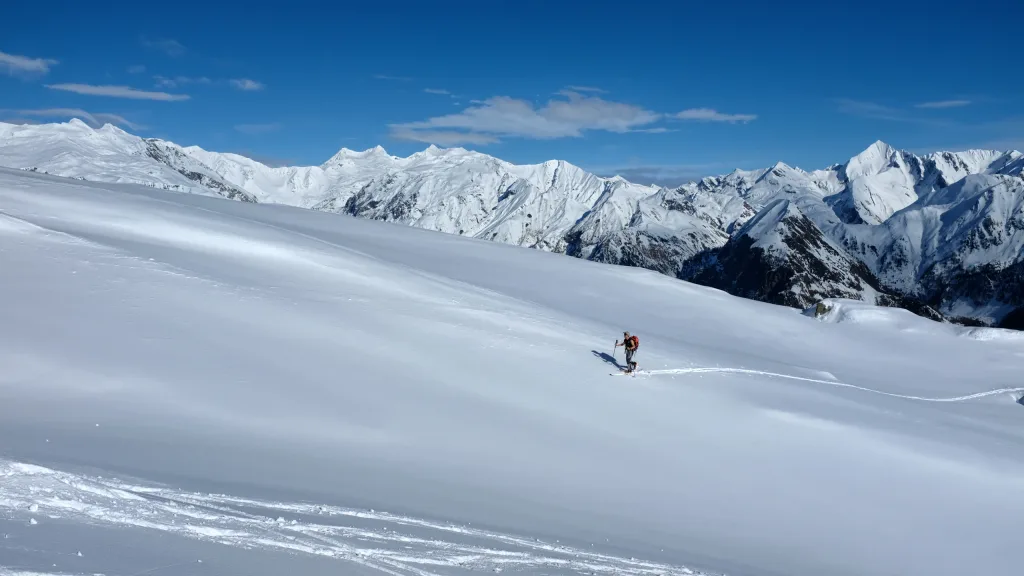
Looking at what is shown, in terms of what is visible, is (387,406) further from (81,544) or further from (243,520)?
(81,544)

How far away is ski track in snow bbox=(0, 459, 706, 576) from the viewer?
9.09m

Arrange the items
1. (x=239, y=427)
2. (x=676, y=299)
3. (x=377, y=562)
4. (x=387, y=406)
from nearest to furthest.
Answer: (x=377, y=562)
(x=239, y=427)
(x=387, y=406)
(x=676, y=299)

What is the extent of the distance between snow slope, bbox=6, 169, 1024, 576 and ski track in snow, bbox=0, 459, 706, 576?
0.05m

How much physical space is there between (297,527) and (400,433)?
18.8 ft

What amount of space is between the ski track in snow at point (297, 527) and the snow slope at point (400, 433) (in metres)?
0.05

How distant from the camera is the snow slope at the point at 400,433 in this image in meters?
10.0

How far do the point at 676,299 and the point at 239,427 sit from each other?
28549mm

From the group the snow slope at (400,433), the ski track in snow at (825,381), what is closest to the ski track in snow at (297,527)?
the snow slope at (400,433)

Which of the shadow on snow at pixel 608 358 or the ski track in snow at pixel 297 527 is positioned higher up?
the shadow on snow at pixel 608 358

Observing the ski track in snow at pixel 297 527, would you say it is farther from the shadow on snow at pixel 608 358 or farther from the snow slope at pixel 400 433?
the shadow on snow at pixel 608 358

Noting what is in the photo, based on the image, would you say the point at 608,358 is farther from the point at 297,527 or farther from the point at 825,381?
the point at 297,527

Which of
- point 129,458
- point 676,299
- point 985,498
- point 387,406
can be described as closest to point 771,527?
point 985,498

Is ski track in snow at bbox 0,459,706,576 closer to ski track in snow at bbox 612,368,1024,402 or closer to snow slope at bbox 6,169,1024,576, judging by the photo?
snow slope at bbox 6,169,1024,576

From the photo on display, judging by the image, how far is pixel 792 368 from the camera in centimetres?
2938
